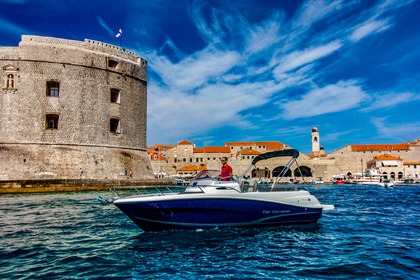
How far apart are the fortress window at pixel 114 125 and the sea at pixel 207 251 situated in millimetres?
20012

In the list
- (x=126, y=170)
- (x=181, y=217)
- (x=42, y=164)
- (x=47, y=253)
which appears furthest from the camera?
(x=126, y=170)

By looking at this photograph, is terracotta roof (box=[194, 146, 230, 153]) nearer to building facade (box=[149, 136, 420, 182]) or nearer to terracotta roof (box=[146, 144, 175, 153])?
building facade (box=[149, 136, 420, 182])

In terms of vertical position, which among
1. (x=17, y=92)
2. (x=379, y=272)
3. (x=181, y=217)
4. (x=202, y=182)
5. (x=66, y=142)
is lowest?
(x=379, y=272)

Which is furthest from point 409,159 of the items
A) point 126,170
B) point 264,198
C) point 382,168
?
point 264,198

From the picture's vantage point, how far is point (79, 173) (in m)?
25.2

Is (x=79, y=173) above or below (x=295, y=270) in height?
above

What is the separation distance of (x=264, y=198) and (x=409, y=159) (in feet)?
251

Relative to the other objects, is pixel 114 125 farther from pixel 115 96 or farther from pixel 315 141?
pixel 315 141

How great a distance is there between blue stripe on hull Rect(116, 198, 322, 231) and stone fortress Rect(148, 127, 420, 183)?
51.7 meters

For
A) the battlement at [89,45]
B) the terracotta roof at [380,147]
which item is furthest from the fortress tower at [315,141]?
the battlement at [89,45]

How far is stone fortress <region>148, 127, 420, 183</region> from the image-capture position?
204ft

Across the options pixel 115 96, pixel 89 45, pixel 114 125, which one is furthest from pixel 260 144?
pixel 89 45

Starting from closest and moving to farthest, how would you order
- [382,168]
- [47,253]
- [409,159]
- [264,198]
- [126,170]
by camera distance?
[47,253]
[264,198]
[126,170]
[382,168]
[409,159]

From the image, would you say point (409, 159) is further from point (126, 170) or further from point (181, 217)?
point (181, 217)
